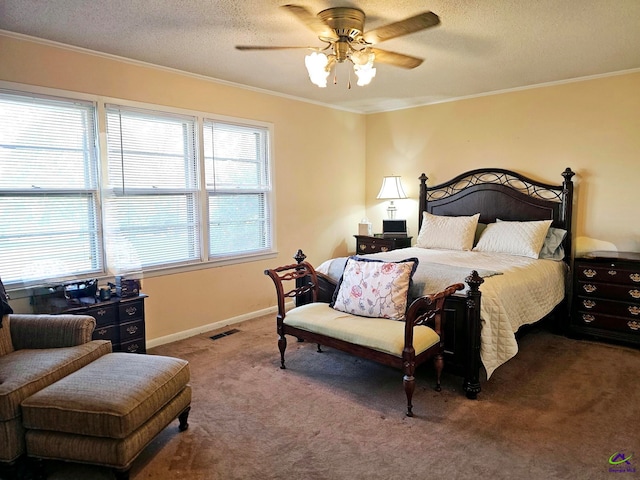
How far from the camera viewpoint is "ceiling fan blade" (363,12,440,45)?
225 centimetres

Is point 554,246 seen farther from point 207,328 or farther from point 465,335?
point 207,328

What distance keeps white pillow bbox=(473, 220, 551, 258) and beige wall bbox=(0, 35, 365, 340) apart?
1.94 meters

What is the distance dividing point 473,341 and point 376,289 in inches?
28.1

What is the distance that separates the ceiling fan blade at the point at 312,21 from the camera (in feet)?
7.52

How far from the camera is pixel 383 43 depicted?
322 cm

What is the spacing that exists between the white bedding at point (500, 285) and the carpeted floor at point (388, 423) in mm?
338

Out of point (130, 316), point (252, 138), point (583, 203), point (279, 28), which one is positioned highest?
point (279, 28)

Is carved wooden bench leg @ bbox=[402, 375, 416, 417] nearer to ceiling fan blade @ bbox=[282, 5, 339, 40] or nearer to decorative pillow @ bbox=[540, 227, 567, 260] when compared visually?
ceiling fan blade @ bbox=[282, 5, 339, 40]

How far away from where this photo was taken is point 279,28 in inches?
113

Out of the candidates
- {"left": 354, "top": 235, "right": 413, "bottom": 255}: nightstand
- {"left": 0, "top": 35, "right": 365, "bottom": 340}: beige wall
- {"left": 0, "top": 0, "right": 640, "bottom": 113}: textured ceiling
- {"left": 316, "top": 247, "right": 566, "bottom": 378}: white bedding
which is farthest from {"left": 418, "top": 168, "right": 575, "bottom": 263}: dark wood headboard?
{"left": 0, "top": 35, "right": 365, "bottom": 340}: beige wall

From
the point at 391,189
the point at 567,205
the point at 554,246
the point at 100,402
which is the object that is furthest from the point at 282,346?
the point at 567,205

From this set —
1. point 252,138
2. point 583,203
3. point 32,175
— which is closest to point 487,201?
point 583,203

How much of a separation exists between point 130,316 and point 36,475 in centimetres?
138

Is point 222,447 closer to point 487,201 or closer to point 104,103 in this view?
point 104,103
